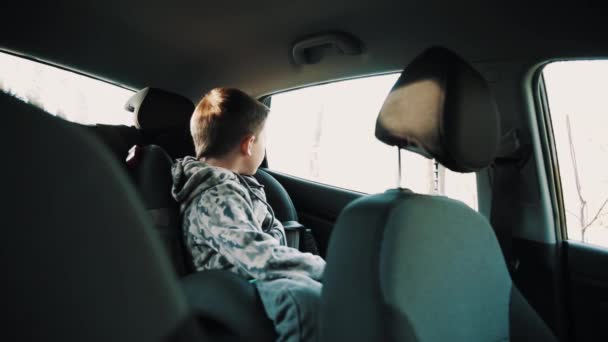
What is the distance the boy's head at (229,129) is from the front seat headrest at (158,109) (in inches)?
14.6

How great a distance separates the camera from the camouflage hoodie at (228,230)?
1.28m

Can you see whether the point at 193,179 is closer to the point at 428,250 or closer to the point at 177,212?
the point at 177,212

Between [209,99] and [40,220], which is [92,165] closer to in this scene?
[40,220]

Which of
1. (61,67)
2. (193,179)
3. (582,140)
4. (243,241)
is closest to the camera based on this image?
(243,241)

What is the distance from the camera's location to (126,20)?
2057 millimetres

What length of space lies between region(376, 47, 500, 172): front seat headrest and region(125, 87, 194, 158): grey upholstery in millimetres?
1239

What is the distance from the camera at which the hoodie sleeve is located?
49.8 inches

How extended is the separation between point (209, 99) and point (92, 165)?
157 centimetres

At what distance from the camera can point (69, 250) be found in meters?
0.26

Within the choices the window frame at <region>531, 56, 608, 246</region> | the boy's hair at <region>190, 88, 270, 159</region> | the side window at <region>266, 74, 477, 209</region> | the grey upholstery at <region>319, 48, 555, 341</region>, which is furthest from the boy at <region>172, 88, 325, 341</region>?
the window frame at <region>531, 56, 608, 246</region>

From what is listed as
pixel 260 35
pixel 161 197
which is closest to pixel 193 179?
pixel 161 197

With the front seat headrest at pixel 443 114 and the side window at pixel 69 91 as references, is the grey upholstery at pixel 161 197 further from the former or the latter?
the front seat headrest at pixel 443 114

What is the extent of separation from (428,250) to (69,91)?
6.19 ft

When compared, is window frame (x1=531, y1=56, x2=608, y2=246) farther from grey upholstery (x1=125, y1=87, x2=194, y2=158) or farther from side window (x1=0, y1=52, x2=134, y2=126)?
side window (x1=0, y1=52, x2=134, y2=126)
